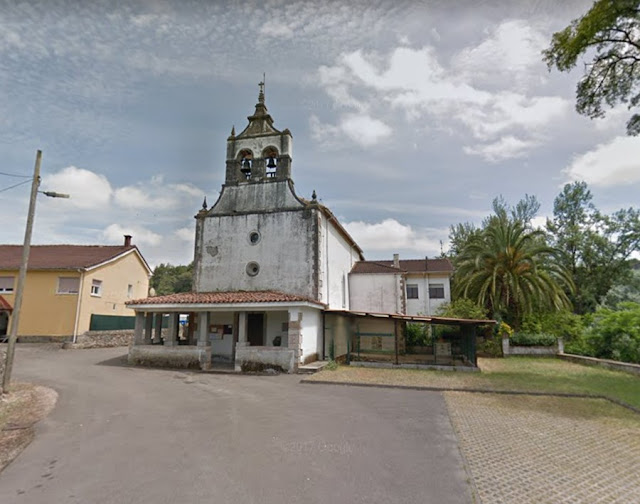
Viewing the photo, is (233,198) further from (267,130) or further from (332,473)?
(332,473)

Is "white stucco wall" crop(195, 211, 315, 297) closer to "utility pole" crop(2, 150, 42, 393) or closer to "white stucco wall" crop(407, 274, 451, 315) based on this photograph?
"utility pole" crop(2, 150, 42, 393)

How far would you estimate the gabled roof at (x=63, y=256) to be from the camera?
23.0m

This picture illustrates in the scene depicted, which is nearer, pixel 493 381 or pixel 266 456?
pixel 266 456

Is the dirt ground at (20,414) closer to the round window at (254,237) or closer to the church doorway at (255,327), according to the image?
the church doorway at (255,327)

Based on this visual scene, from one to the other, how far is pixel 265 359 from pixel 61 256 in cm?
1911

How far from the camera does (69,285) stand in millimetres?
22828

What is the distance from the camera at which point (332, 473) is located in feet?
17.5

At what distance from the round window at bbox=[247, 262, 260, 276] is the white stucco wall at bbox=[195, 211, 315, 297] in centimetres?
16

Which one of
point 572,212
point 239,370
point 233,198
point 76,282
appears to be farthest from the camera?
point 572,212

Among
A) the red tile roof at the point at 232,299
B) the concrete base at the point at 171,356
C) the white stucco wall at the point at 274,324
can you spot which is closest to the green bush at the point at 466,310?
the red tile roof at the point at 232,299

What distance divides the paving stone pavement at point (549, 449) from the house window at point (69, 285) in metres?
23.0

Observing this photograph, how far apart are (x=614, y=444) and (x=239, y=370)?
1208cm

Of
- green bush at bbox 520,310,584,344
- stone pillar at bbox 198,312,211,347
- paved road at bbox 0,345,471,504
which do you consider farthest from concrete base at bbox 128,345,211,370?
green bush at bbox 520,310,584,344

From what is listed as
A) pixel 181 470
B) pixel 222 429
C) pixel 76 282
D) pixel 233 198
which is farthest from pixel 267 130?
pixel 181 470
